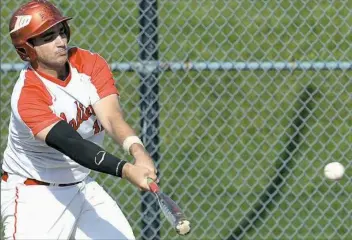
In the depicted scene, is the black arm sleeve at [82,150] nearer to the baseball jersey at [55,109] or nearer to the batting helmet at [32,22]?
the baseball jersey at [55,109]

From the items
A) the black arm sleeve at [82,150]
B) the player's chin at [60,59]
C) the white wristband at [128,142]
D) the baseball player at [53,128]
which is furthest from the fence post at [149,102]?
the black arm sleeve at [82,150]

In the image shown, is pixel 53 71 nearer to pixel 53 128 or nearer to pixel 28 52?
pixel 28 52

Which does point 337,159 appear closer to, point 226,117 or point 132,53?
point 226,117

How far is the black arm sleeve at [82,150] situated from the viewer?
4.03m

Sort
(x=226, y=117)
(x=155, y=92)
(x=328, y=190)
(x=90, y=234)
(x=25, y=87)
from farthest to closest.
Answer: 1. (x=226, y=117)
2. (x=328, y=190)
3. (x=155, y=92)
4. (x=90, y=234)
5. (x=25, y=87)

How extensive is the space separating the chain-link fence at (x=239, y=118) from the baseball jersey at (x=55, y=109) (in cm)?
142

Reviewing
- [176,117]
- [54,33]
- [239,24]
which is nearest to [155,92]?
[176,117]

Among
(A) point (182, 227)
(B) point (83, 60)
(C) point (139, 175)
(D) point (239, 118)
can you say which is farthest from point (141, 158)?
(D) point (239, 118)

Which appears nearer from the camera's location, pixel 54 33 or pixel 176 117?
pixel 54 33

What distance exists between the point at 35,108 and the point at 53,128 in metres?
0.18

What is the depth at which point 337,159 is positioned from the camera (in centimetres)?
682

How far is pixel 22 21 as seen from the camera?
4438mm

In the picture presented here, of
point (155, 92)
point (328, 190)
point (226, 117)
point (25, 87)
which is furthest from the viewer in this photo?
point (226, 117)

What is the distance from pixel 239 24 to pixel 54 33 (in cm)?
297
